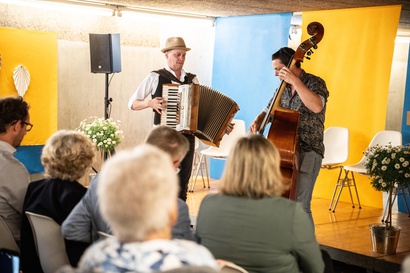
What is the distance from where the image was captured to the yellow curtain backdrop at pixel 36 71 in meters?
8.07

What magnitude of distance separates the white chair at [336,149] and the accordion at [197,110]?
246cm

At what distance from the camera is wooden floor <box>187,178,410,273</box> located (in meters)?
5.46

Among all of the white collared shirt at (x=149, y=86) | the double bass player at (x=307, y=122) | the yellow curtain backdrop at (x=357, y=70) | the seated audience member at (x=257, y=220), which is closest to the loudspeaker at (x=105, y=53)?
the white collared shirt at (x=149, y=86)

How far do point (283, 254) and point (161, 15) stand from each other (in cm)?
713

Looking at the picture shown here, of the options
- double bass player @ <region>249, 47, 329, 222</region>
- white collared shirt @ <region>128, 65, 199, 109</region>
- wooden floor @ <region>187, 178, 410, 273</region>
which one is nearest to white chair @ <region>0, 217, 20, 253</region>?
double bass player @ <region>249, 47, 329, 222</region>

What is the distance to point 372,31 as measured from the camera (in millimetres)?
7750

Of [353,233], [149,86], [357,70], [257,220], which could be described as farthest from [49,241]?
[357,70]

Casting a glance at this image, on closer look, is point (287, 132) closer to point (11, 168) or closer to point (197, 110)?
point (197, 110)

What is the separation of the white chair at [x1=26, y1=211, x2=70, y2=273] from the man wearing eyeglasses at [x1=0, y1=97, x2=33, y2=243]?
45cm

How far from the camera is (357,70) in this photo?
26.1 feet

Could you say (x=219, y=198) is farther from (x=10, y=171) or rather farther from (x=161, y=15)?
(x=161, y=15)

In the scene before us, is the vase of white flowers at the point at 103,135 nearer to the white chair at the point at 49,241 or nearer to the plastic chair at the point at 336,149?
the plastic chair at the point at 336,149

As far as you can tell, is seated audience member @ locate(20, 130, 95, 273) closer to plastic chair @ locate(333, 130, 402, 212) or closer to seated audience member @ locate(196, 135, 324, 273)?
seated audience member @ locate(196, 135, 324, 273)

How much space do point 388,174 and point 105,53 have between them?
430 cm
